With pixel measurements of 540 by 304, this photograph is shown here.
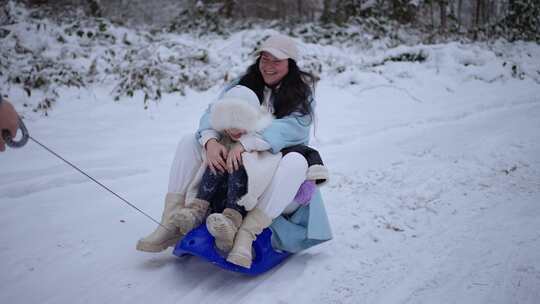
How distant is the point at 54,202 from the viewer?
268 cm

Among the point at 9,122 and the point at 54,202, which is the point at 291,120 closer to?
the point at 9,122

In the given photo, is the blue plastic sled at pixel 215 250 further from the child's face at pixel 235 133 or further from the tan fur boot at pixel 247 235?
the child's face at pixel 235 133

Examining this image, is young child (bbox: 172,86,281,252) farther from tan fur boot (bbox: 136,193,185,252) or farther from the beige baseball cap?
the beige baseball cap

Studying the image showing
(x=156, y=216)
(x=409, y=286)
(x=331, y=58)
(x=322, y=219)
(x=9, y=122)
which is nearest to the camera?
(x=9, y=122)

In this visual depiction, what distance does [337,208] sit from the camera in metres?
2.73

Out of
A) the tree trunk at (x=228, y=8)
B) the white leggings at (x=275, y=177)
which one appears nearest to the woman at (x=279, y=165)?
the white leggings at (x=275, y=177)

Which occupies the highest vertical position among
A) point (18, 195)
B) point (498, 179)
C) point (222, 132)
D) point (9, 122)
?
point (9, 122)

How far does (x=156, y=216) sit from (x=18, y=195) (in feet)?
3.25

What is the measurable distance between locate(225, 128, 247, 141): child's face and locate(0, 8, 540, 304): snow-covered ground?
669mm

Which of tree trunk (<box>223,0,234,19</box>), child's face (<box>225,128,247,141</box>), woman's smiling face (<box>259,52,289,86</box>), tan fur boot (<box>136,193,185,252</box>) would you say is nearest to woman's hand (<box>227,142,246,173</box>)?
child's face (<box>225,128,247,141</box>)

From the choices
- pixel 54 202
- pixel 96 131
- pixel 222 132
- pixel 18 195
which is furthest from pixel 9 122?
pixel 96 131

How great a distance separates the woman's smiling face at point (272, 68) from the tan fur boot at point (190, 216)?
0.78 meters

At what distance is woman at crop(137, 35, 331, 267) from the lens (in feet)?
6.19

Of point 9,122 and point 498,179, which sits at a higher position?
point 9,122
